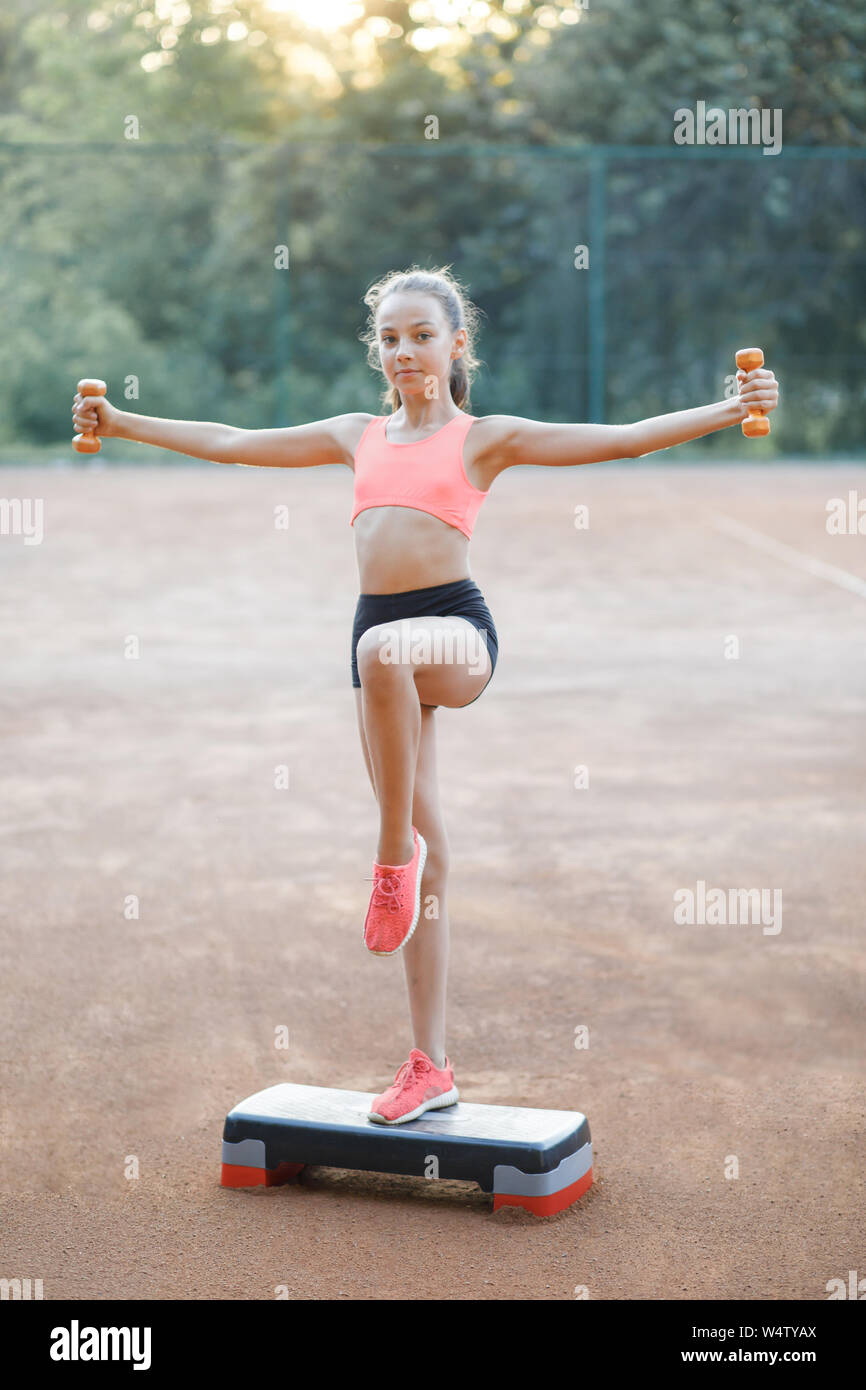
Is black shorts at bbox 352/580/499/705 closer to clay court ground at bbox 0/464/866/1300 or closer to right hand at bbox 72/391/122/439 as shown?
right hand at bbox 72/391/122/439

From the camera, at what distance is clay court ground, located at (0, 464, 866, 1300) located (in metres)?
3.34

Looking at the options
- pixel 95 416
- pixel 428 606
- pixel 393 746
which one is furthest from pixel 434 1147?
pixel 95 416

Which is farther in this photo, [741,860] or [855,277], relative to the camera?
[855,277]

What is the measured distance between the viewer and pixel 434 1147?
3469 millimetres

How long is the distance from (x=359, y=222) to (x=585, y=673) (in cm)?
1538

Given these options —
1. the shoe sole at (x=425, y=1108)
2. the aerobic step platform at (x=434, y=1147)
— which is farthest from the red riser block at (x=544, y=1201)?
the shoe sole at (x=425, y=1108)

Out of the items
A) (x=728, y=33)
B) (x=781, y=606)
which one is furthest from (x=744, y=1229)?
(x=728, y=33)

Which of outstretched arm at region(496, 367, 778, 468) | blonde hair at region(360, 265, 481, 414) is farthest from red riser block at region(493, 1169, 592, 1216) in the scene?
blonde hair at region(360, 265, 481, 414)

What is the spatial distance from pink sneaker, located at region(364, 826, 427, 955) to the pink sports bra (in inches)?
29.5

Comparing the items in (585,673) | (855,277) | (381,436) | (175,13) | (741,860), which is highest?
(175,13)

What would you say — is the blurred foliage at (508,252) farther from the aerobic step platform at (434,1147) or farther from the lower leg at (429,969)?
the aerobic step platform at (434,1147)

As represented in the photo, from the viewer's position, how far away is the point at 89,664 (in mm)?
10109

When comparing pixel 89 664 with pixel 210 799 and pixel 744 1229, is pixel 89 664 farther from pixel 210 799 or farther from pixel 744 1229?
pixel 744 1229

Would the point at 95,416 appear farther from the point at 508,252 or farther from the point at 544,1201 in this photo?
Result: the point at 508,252
